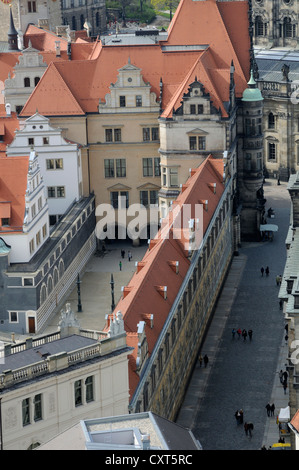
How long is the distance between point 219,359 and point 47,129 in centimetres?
3091

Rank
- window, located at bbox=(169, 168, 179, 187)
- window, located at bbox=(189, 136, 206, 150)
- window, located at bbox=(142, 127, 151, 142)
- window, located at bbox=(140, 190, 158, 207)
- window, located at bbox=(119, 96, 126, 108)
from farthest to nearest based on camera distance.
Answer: window, located at bbox=(140, 190, 158, 207) < window, located at bbox=(142, 127, 151, 142) < window, located at bbox=(119, 96, 126, 108) < window, located at bbox=(169, 168, 179, 187) < window, located at bbox=(189, 136, 206, 150)

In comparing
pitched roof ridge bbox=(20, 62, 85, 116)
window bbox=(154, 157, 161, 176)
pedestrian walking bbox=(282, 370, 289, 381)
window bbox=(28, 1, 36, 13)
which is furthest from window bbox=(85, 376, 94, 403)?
window bbox=(28, 1, 36, 13)

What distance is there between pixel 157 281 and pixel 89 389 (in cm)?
2123

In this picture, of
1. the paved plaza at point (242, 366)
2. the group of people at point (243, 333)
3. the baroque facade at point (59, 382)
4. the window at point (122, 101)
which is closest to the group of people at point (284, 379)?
the paved plaza at point (242, 366)

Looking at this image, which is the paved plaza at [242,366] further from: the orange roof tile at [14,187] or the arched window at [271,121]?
the arched window at [271,121]

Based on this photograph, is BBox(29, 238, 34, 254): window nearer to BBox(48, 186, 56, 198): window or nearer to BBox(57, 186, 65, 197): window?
BBox(48, 186, 56, 198): window

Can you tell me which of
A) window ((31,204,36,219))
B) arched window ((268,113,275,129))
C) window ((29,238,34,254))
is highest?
window ((31,204,36,219))

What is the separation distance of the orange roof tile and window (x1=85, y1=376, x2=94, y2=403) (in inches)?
1365

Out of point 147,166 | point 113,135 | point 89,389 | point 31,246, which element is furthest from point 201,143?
point 89,389

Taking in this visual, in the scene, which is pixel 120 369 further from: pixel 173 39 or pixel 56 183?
pixel 173 39

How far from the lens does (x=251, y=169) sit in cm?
13700

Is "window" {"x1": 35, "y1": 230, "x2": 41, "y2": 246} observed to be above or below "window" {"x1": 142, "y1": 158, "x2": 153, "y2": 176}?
below

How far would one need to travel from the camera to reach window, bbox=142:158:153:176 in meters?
132

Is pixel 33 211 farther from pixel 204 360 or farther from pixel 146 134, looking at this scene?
pixel 146 134
